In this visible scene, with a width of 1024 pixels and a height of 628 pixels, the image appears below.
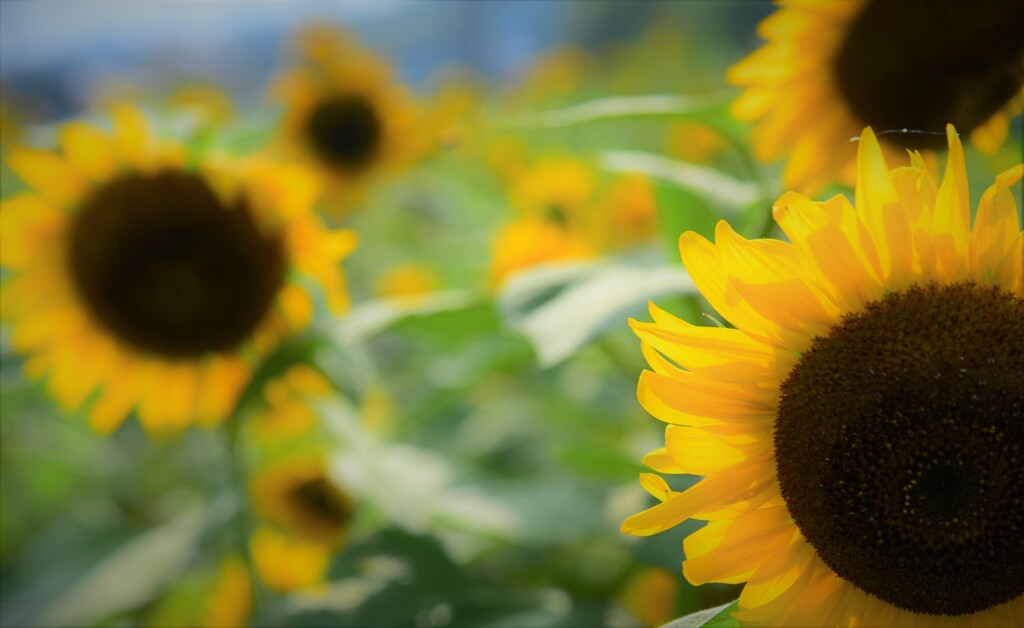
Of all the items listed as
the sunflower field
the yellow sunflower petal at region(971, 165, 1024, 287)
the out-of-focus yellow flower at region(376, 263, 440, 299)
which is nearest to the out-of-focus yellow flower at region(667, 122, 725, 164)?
the sunflower field

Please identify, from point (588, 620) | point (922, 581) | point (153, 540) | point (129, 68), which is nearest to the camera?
point (922, 581)

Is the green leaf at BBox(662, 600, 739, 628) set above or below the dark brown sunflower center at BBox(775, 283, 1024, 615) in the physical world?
below

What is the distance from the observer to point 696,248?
1.10ft

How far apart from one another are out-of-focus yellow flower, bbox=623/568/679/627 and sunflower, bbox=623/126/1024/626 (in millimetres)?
330

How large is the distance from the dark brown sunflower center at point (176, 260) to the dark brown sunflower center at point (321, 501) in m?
0.36

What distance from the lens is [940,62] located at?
0.41 m

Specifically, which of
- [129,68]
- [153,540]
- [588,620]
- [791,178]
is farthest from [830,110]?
[129,68]

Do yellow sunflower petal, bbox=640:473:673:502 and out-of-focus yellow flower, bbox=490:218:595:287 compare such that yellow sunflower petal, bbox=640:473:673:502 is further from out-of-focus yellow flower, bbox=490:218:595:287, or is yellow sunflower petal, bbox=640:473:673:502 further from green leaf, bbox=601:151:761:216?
out-of-focus yellow flower, bbox=490:218:595:287

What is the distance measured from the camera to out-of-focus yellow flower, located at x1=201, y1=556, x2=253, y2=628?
35.8 inches

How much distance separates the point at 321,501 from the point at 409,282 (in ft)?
2.11

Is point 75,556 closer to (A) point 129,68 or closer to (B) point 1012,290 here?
(B) point 1012,290

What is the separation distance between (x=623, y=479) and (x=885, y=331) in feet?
1.92

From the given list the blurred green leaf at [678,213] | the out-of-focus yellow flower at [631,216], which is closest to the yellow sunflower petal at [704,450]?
the blurred green leaf at [678,213]

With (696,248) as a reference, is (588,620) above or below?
below
